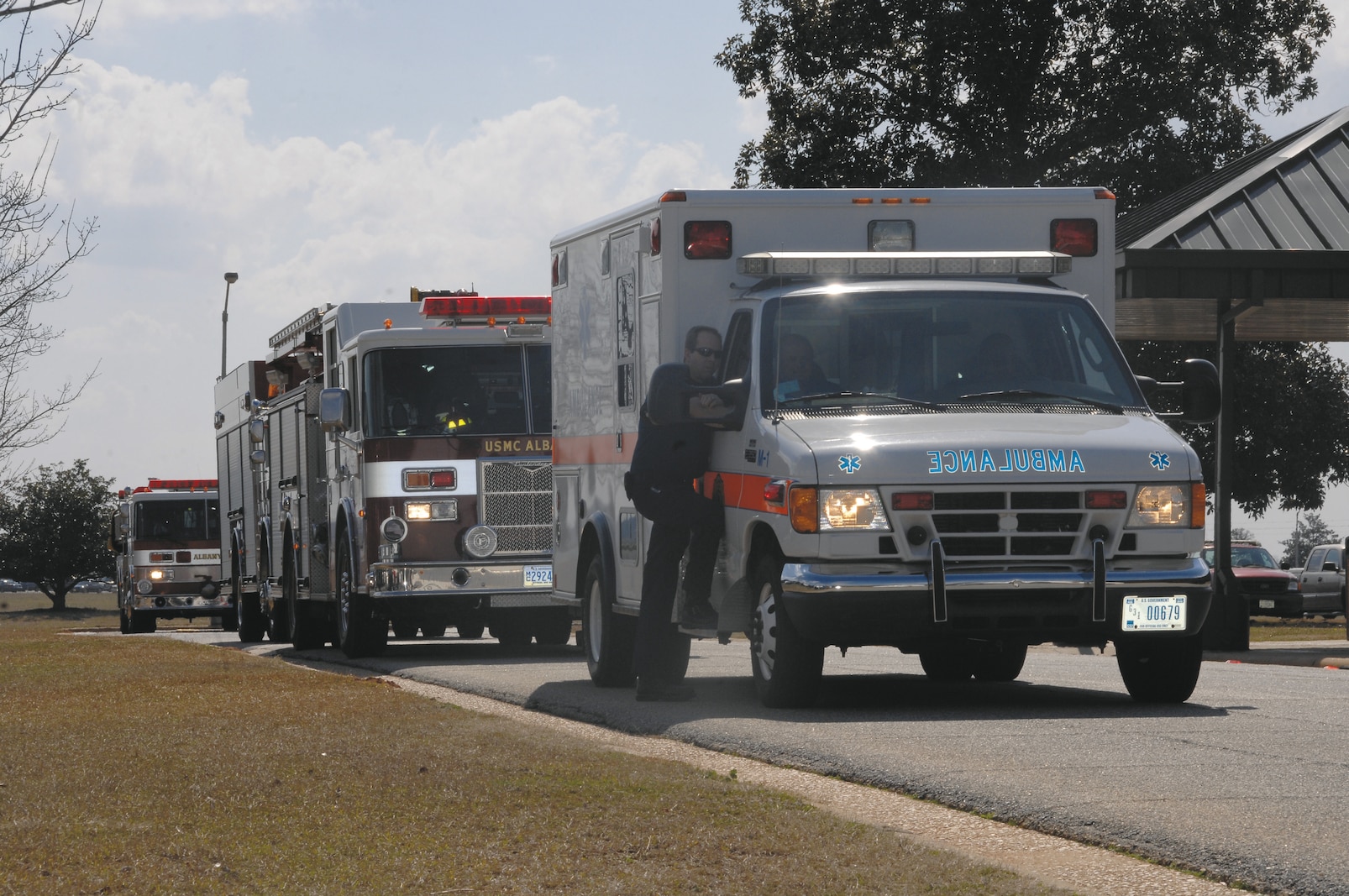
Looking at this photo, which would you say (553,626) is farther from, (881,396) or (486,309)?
(881,396)

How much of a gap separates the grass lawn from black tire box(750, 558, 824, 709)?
54.7 inches

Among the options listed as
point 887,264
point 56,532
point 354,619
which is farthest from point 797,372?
point 56,532

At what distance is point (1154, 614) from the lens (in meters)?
10.6

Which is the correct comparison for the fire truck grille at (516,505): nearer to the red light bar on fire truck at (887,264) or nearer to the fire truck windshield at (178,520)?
the red light bar on fire truck at (887,264)

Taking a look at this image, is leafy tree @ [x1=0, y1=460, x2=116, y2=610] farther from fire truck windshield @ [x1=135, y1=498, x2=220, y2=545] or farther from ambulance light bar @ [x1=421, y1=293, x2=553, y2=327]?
ambulance light bar @ [x1=421, y1=293, x2=553, y2=327]

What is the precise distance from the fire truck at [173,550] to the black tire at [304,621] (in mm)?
18415

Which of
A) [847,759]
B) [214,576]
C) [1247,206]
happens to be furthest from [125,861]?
[214,576]

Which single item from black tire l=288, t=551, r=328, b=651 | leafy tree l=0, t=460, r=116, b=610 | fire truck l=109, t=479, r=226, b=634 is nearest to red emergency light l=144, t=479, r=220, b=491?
fire truck l=109, t=479, r=226, b=634

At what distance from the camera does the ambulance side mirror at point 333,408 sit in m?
19.2

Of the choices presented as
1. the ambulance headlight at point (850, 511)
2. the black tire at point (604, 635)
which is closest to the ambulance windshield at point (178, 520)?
the black tire at point (604, 635)

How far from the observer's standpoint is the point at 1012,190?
12.5 meters

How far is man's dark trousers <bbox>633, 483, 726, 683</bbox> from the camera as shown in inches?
449

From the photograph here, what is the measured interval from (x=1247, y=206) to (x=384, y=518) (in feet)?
30.6

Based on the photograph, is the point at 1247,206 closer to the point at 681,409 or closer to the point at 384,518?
the point at 384,518
